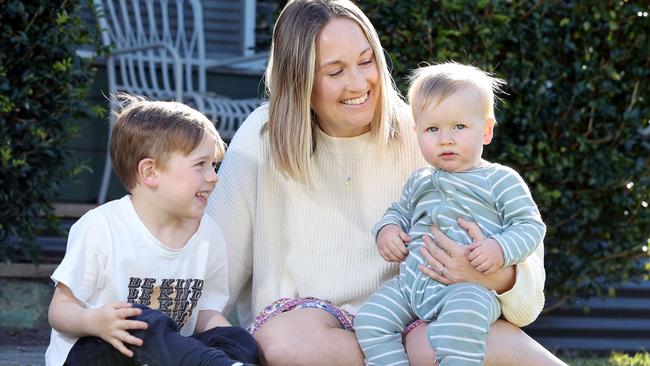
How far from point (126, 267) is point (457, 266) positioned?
0.94 meters

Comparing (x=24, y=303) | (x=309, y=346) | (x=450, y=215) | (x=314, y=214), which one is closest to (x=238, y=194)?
(x=314, y=214)

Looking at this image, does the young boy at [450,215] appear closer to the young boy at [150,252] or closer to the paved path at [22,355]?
the young boy at [150,252]

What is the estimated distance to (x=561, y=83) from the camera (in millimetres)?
5211

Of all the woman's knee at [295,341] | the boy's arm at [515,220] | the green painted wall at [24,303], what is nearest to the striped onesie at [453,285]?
the boy's arm at [515,220]

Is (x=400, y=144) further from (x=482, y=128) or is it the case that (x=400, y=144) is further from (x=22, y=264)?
(x=22, y=264)

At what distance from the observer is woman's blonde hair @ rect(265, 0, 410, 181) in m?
3.50

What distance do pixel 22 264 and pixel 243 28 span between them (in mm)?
Answer: 2660

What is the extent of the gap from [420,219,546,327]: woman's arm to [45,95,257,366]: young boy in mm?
579

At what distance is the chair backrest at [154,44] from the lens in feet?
21.8

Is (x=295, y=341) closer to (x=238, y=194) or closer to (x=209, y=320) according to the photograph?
(x=209, y=320)

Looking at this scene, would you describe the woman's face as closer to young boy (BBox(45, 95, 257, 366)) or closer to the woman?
the woman

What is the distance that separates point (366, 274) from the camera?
3.55 m

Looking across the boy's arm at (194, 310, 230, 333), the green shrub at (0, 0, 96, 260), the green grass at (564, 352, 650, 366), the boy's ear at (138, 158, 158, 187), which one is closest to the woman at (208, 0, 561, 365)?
the boy's arm at (194, 310, 230, 333)

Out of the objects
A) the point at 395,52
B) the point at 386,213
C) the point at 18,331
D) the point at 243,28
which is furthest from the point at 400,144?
the point at 243,28
